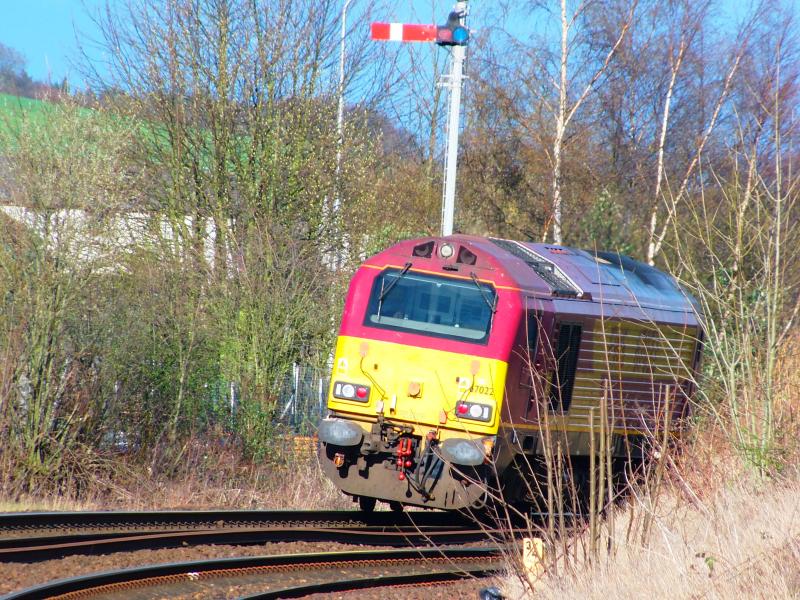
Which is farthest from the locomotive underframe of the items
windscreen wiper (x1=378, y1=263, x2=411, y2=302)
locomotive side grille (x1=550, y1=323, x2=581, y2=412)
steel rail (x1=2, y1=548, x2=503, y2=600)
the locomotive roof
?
the locomotive roof

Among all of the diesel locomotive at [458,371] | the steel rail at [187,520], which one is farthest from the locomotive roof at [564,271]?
the steel rail at [187,520]

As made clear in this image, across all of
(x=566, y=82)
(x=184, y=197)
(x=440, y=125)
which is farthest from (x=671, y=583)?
(x=440, y=125)

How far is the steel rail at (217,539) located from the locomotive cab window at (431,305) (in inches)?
78.6

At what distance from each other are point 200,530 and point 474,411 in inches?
111

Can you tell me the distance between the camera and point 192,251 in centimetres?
1698

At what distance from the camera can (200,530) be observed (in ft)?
31.9

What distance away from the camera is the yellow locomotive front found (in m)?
9.79

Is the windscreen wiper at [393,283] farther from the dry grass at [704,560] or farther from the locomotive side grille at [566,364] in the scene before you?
the dry grass at [704,560]

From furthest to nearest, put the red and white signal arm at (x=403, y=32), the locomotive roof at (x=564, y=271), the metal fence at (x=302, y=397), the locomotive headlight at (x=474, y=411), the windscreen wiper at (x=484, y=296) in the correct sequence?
the metal fence at (x=302, y=397) < the red and white signal arm at (x=403, y=32) < the locomotive roof at (x=564, y=271) < the windscreen wiper at (x=484, y=296) < the locomotive headlight at (x=474, y=411)

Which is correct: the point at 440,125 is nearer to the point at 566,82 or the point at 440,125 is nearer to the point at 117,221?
the point at 566,82

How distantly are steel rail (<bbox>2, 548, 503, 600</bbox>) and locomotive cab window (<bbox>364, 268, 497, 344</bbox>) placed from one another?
210 centimetres

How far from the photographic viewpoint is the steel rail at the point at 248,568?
7172mm

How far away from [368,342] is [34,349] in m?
4.79

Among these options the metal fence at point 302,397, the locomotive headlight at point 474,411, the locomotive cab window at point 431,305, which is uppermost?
the locomotive cab window at point 431,305
